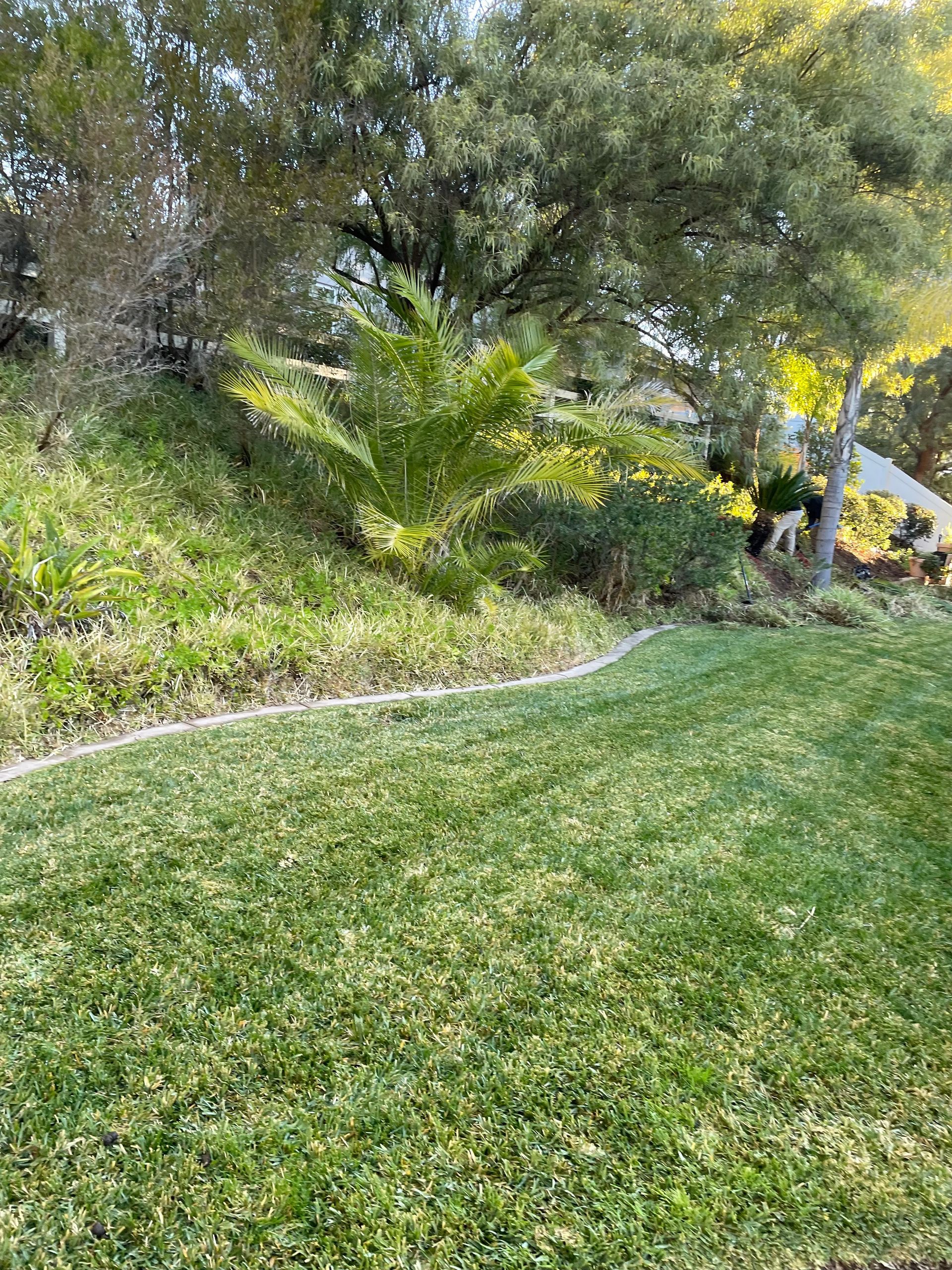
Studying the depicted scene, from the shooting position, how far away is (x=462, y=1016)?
1537 millimetres

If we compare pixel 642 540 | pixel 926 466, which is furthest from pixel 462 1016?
pixel 926 466

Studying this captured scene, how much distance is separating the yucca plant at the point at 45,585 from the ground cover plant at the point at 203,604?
0.02 metres

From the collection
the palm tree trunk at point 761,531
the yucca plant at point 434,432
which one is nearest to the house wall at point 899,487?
the palm tree trunk at point 761,531

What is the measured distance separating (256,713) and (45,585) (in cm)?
119

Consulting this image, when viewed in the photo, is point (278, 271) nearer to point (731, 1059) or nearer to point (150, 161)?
point (150, 161)

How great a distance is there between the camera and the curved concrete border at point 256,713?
272 cm

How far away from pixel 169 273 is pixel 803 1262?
254 inches

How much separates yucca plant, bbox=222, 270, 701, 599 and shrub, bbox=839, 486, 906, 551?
9781 mm

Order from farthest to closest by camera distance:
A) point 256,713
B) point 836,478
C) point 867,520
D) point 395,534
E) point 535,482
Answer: point 867,520, point 836,478, point 535,482, point 395,534, point 256,713

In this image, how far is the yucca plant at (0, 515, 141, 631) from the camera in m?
3.27

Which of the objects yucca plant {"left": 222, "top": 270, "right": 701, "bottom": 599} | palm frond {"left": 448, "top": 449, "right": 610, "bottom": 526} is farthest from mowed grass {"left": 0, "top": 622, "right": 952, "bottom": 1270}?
palm frond {"left": 448, "top": 449, "right": 610, "bottom": 526}

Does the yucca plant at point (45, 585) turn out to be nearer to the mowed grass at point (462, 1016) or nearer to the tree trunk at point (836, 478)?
the mowed grass at point (462, 1016)

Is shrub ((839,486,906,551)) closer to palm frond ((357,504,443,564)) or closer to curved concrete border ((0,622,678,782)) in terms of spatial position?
curved concrete border ((0,622,678,782))

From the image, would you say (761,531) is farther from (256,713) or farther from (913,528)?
(256,713)
